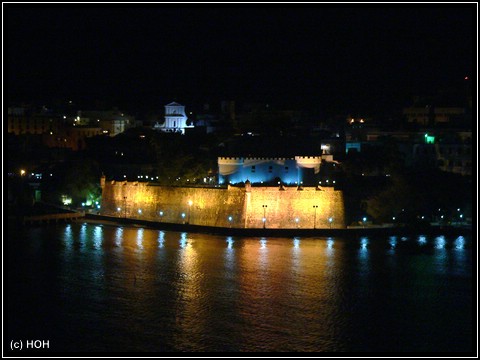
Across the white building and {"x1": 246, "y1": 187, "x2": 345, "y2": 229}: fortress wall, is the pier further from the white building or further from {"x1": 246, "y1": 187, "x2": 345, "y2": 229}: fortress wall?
the white building

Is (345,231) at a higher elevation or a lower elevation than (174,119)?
lower

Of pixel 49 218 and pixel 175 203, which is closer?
pixel 175 203

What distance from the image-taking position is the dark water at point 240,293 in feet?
27.5

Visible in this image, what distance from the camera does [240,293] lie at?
9.95 m

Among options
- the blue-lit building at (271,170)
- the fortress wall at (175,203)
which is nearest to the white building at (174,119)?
the fortress wall at (175,203)

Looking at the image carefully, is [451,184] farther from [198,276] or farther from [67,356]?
[67,356]

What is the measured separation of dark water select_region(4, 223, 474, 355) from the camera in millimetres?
8367

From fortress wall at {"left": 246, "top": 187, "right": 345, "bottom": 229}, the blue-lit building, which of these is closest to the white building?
the blue-lit building

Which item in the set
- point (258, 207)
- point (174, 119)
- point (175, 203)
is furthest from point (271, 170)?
point (174, 119)

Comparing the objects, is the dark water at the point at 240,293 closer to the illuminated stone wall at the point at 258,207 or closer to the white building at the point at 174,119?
the illuminated stone wall at the point at 258,207

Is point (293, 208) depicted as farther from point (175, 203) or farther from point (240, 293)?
point (240, 293)

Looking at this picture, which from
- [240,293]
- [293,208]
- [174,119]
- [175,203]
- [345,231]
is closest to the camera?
[240,293]

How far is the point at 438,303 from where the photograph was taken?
9.55 meters

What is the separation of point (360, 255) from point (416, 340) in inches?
141
